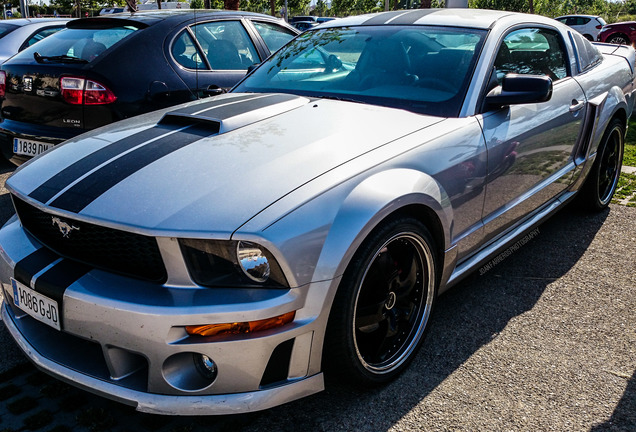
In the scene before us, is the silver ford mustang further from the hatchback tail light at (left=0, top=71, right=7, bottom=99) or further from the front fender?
the hatchback tail light at (left=0, top=71, right=7, bottom=99)

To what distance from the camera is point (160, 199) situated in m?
2.14

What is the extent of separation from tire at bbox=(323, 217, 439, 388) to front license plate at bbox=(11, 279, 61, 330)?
3.18 ft

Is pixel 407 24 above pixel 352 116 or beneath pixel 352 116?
above

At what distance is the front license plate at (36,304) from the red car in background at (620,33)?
78.5 ft

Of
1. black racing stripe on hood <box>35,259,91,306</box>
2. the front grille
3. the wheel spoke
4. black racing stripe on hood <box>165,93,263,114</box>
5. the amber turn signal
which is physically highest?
black racing stripe on hood <box>165,93,263,114</box>

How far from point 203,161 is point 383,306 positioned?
0.95m

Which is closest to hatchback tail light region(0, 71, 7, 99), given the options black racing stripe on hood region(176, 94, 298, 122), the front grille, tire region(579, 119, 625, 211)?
black racing stripe on hood region(176, 94, 298, 122)

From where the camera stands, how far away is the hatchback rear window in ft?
14.8

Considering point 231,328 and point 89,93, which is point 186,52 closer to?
point 89,93

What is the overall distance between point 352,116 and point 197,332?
4.44 feet

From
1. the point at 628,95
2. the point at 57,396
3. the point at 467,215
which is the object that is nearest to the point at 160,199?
the point at 57,396

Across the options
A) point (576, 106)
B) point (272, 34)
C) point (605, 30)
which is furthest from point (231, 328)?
point (605, 30)

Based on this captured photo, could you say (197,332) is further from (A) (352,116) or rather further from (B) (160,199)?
(A) (352,116)

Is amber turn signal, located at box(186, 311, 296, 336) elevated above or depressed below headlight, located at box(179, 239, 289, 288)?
below
